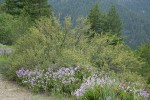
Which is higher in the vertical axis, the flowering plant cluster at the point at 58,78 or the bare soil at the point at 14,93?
the flowering plant cluster at the point at 58,78

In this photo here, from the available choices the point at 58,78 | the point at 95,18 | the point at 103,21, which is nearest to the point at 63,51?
the point at 58,78

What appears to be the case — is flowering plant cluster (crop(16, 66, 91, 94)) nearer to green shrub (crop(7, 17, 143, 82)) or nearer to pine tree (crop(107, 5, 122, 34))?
green shrub (crop(7, 17, 143, 82))

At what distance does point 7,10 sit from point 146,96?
32133mm

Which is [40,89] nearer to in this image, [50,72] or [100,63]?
[50,72]

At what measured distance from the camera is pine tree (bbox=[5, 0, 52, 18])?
3556 cm

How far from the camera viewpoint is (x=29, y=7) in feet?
117

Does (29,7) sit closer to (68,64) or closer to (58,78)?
(68,64)

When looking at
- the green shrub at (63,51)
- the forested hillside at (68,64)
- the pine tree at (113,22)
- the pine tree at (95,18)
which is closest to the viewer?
the forested hillside at (68,64)

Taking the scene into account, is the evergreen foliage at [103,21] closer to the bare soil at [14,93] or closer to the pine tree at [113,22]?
the pine tree at [113,22]

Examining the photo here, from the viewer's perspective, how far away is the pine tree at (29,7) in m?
35.6

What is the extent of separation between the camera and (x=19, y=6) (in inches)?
1441

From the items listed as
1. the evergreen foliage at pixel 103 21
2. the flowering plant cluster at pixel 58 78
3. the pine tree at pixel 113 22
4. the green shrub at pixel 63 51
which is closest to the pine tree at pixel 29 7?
the evergreen foliage at pixel 103 21

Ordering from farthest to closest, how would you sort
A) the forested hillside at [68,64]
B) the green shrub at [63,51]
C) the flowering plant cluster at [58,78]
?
the green shrub at [63,51] < the flowering plant cluster at [58,78] < the forested hillside at [68,64]

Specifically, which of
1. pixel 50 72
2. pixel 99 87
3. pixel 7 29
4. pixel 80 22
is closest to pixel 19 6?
pixel 7 29
